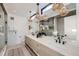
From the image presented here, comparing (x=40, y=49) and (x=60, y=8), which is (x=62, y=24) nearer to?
(x=60, y=8)

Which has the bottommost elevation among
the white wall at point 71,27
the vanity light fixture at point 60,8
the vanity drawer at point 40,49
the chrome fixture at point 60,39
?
the vanity drawer at point 40,49

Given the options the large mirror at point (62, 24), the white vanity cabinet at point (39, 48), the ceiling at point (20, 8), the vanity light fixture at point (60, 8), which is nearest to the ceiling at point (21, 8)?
the ceiling at point (20, 8)

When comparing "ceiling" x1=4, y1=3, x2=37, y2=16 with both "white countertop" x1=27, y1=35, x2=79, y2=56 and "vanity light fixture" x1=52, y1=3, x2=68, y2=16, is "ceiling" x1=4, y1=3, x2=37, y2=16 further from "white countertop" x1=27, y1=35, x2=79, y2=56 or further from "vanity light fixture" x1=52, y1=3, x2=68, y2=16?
"white countertop" x1=27, y1=35, x2=79, y2=56

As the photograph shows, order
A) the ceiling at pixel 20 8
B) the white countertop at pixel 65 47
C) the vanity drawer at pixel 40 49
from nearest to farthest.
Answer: the white countertop at pixel 65 47
the vanity drawer at pixel 40 49
the ceiling at pixel 20 8

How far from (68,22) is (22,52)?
1017mm

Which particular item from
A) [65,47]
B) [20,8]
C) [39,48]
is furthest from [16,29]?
[65,47]

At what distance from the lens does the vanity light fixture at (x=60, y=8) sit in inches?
74.6

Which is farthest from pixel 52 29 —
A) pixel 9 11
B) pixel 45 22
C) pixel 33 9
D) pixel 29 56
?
pixel 9 11

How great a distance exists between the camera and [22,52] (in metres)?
2.03

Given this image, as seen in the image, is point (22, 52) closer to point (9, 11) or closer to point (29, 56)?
point (29, 56)

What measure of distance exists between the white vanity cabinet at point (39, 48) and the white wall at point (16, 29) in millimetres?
155

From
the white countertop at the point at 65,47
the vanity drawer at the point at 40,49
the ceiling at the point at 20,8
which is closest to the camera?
the white countertop at the point at 65,47

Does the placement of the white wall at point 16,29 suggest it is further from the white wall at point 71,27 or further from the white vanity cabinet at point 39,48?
the white wall at point 71,27

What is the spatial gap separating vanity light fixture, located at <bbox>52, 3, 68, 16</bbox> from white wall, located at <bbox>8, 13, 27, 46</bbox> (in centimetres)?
→ 62
